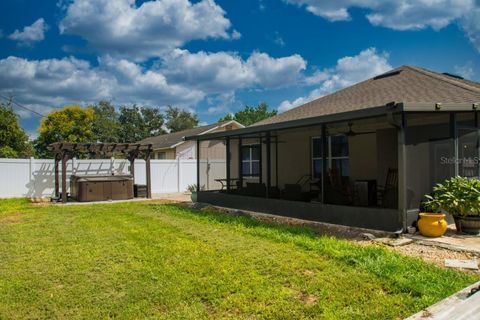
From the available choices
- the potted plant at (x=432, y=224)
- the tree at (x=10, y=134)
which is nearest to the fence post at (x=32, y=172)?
the tree at (x=10, y=134)

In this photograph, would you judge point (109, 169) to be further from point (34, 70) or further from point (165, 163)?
point (34, 70)

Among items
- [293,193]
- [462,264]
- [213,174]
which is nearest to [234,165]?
[213,174]

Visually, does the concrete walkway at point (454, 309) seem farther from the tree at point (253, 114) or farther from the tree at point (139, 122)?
the tree at point (253, 114)

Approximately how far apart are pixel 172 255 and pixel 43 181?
11540 millimetres

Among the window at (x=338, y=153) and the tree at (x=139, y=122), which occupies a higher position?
the tree at (x=139, y=122)

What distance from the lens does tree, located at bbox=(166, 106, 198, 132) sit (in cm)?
5009

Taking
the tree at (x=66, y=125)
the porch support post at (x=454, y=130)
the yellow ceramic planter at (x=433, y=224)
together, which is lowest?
the yellow ceramic planter at (x=433, y=224)

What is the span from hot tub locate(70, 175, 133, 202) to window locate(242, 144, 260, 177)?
458cm

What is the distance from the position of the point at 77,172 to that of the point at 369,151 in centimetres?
1153

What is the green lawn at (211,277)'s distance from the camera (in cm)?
334

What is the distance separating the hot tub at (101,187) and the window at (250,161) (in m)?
4.58

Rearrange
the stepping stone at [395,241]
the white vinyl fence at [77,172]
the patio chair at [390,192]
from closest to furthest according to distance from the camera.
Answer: the stepping stone at [395,241], the patio chair at [390,192], the white vinyl fence at [77,172]

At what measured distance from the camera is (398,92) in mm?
9062

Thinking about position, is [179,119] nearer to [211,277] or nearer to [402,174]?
[402,174]
